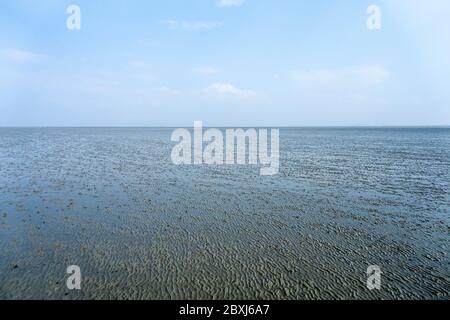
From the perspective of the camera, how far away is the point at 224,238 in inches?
573

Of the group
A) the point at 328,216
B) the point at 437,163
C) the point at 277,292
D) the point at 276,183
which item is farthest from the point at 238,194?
the point at 437,163

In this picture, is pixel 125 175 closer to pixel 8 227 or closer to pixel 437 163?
pixel 8 227

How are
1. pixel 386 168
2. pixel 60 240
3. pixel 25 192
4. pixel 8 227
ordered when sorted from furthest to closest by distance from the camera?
pixel 386 168, pixel 25 192, pixel 8 227, pixel 60 240

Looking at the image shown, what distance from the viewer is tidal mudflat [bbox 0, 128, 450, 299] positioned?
10.4 metres

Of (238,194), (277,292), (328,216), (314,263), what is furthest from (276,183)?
(277,292)

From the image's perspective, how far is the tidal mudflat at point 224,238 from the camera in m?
10.4

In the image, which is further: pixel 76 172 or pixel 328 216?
pixel 76 172

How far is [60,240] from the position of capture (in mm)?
13945

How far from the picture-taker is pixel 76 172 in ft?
104

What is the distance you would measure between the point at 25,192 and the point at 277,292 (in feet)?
73.7
